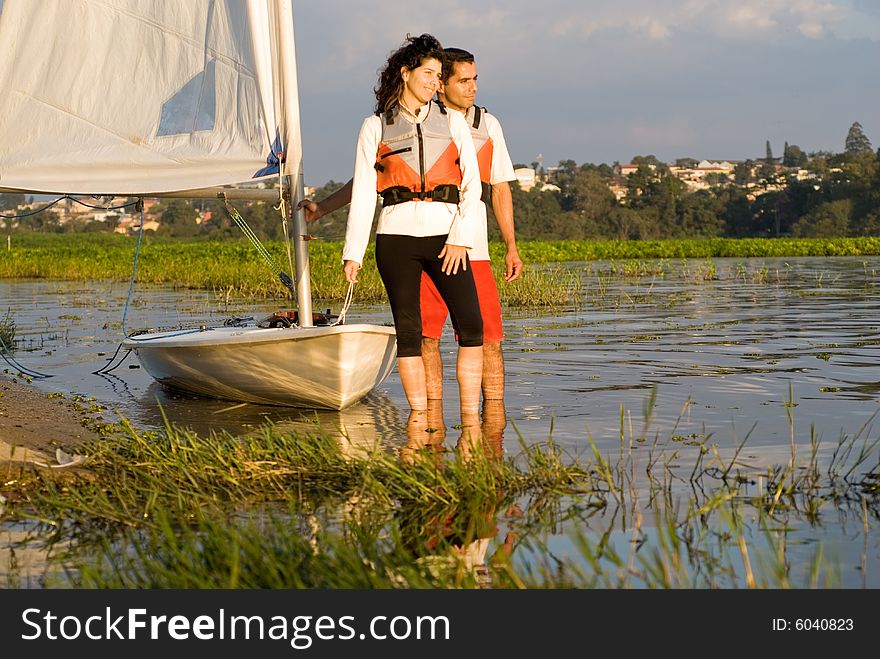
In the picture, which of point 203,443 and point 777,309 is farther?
point 777,309

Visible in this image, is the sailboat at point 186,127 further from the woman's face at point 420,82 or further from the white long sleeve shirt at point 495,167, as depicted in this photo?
the woman's face at point 420,82

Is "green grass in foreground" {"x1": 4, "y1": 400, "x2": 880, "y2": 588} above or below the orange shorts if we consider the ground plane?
below

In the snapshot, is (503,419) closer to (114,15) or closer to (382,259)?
(382,259)

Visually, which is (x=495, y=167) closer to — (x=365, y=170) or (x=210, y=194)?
(x=365, y=170)

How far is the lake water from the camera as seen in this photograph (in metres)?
6.62

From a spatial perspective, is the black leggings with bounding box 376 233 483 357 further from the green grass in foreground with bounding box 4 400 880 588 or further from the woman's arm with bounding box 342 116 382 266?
the green grass in foreground with bounding box 4 400 880 588

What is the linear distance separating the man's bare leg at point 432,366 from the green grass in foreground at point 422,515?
1.51 m

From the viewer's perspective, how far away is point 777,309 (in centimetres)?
1627

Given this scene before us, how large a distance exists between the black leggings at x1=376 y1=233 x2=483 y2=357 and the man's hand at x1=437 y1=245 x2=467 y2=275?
0.04m

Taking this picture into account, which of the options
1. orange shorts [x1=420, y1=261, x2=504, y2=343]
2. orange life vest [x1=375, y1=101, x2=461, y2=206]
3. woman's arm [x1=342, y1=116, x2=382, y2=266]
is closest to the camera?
orange life vest [x1=375, y1=101, x2=461, y2=206]

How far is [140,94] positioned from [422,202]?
2.79m

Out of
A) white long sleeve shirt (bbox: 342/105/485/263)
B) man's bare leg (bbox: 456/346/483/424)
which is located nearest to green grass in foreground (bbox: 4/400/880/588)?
man's bare leg (bbox: 456/346/483/424)
